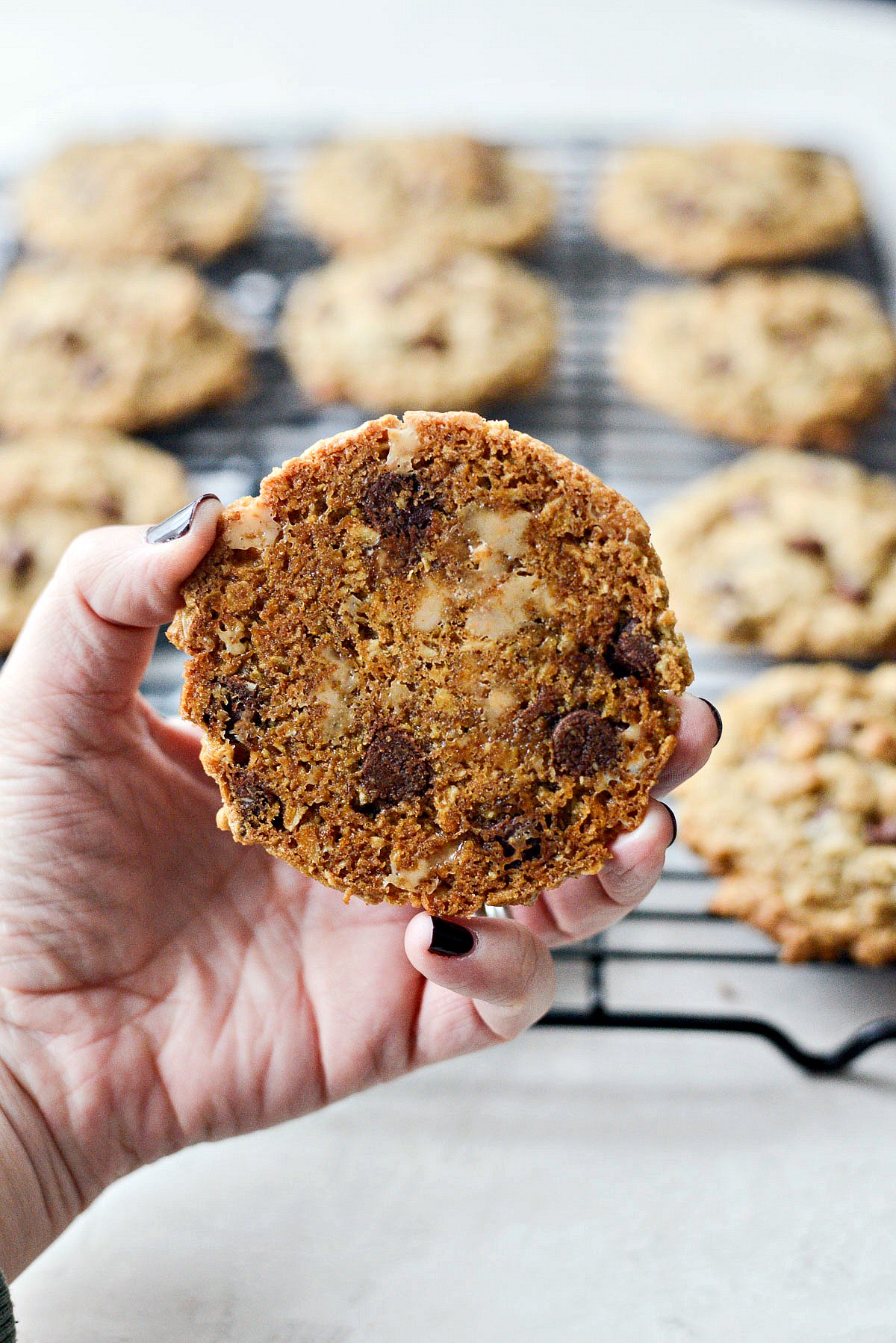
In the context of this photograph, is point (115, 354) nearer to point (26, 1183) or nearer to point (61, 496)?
point (61, 496)

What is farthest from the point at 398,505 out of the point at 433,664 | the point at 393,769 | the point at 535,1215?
the point at 535,1215

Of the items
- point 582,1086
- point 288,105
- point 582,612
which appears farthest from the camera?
point 288,105

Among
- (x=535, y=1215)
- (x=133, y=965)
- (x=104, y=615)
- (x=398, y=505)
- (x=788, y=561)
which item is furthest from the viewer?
(x=788, y=561)

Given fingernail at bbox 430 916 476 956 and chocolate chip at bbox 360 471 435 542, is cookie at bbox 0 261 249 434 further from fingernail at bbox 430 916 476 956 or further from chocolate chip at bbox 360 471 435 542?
fingernail at bbox 430 916 476 956

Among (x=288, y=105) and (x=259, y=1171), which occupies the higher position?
(x=288, y=105)

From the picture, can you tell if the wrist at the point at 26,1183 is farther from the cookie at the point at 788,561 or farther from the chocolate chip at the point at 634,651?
the cookie at the point at 788,561

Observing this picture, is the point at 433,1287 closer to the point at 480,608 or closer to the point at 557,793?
the point at 557,793

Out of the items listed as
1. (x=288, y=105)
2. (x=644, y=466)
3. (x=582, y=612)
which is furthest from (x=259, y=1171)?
(x=288, y=105)
